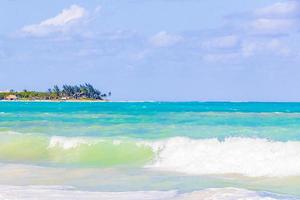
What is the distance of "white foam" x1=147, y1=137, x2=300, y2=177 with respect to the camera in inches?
620

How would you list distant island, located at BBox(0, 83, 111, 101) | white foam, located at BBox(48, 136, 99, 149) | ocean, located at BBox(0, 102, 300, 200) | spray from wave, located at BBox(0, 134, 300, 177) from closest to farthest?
ocean, located at BBox(0, 102, 300, 200), spray from wave, located at BBox(0, 134, 300, 177), white foam, located at BBox(48, 136, 99, 149), distant island, located at BBox(0, 83, 111, 101)

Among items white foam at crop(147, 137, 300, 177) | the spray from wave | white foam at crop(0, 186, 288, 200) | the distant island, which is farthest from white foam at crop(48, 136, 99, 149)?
the distant island

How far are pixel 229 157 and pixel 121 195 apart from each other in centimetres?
661

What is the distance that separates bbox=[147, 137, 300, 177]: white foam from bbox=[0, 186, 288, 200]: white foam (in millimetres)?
3789

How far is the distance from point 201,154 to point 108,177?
5020 millimetres

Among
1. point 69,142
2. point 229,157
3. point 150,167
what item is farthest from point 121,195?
point 69,142

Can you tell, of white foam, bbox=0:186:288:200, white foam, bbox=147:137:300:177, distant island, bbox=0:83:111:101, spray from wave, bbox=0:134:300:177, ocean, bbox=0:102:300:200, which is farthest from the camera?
distant island, bbox=0:83:111:101

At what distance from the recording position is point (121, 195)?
1158 cm

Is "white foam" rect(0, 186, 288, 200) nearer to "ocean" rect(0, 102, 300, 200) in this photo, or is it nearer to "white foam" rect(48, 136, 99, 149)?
"ocean" rect(0, 102, 300, 200)

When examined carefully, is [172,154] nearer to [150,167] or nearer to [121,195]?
[150,167]

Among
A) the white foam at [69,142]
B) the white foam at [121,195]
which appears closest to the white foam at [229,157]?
the white foam at [69,142]

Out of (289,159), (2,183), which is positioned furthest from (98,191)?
(289,159)

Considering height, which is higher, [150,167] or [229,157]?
[229,157]

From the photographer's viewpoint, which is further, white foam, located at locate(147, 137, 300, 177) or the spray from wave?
the spray from wave
